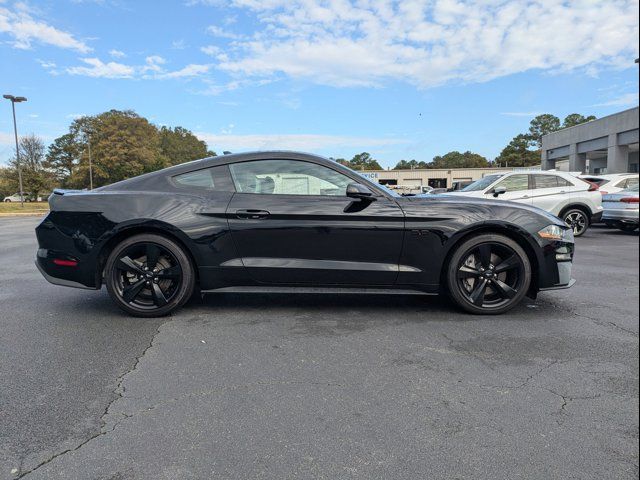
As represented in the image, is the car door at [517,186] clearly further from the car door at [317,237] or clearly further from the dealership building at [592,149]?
the dealership building at [592,149]

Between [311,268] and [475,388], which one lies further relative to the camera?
[311,268]

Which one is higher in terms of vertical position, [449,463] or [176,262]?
[176,262]

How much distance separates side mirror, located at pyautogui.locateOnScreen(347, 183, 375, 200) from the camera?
3.85 metres

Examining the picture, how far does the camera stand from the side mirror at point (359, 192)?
385 cm

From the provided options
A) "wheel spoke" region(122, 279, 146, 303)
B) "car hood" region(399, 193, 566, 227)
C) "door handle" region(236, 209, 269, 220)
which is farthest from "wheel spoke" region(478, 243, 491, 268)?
"wheel spoke" region(122, 279, 146, 303)

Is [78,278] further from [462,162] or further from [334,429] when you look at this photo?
[462,162]

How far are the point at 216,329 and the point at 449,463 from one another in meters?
2.30

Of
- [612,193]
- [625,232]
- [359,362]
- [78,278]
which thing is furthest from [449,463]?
[625,232]

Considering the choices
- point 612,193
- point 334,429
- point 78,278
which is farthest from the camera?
point 612,193

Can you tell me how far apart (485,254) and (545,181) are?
772cm

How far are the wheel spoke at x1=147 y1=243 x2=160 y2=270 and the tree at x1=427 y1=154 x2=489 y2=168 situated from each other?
117 m

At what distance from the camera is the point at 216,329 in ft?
12.4

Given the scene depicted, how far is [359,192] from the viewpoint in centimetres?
387

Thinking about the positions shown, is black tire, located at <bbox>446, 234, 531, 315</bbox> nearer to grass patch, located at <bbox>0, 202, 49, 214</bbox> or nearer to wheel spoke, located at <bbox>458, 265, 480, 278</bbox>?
wheel spoke, located at <bbox>458, 265, 480, 278</bbox>
